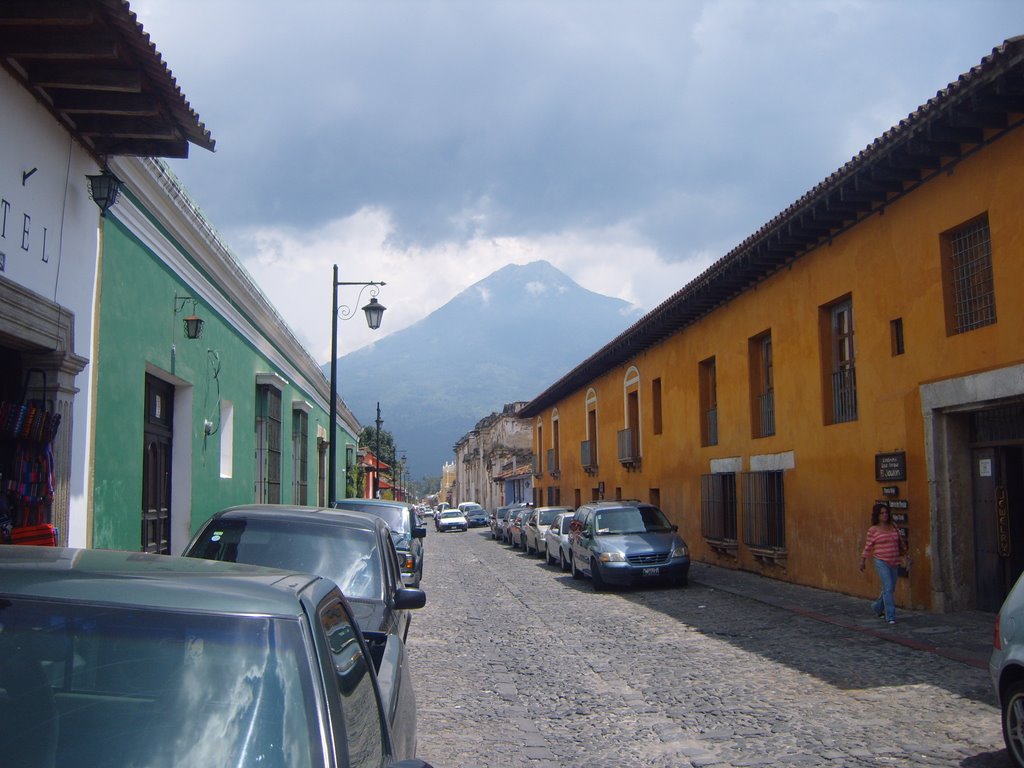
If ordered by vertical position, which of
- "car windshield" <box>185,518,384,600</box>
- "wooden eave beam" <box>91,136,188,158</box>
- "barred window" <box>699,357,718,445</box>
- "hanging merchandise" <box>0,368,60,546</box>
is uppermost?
"wooden eave beam" <box>91,136,188,158</box>

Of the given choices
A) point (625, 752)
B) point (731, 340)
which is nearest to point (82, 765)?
point (625, 752)

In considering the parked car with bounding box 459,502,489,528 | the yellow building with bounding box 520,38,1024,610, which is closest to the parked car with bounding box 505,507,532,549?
the yellow building with bounding box 520,38,1024,610

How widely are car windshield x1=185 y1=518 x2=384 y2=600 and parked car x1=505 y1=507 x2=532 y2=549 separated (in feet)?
73.9

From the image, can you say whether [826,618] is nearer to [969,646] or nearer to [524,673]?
[969,646]

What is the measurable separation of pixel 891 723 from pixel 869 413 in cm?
751

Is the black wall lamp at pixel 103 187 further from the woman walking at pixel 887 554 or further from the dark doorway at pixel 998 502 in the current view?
the dark doorway at pixel 998 502

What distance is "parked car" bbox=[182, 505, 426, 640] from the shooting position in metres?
6.78

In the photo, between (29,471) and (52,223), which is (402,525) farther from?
(52,223)

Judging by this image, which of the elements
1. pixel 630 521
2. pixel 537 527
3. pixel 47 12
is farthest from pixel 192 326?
pixel 537 527

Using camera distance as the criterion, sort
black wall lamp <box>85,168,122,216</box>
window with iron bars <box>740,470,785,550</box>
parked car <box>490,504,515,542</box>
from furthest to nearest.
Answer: parked car <box>490,504,515,542</box>, window with iron bars <box>740,470,785,550</box>, black wall lamp <box>85,168,122,216</box>

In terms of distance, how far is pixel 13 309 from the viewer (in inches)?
290

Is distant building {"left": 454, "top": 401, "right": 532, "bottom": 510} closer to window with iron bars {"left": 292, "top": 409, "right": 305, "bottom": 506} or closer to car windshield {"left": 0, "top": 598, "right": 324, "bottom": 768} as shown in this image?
window with iron bars {"left": 292, "top": 409, "right": 305, "bottom": 506}

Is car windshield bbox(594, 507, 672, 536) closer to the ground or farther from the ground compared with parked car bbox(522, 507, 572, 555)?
farther from the ground

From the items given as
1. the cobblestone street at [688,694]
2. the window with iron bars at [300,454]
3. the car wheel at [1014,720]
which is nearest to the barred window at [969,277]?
the cobblestone street at [688,694]
